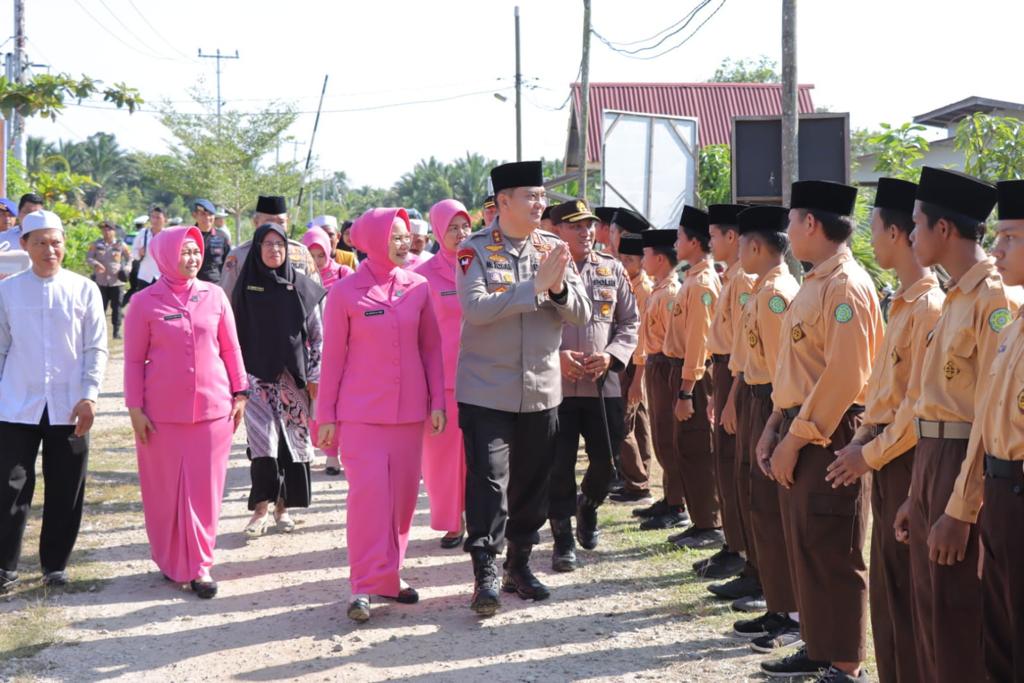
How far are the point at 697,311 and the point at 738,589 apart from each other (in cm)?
205

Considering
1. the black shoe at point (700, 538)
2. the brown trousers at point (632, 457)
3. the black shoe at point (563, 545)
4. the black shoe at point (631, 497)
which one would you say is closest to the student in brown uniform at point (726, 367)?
the black shoe at point (700, 538)

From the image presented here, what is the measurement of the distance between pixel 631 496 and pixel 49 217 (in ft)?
16.5

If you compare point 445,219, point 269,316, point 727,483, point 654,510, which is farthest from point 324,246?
point 727,483

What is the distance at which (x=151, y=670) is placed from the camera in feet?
17.7

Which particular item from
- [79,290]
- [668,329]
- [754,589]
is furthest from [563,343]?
[79,290]

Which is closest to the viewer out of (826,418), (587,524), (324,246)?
(826,418)

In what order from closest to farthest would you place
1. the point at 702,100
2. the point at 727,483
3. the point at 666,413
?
the point at 727,483, the point at 666,413, the point at 702,100

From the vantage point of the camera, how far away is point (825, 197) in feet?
16.2

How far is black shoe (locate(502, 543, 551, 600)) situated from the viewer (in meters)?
6.45

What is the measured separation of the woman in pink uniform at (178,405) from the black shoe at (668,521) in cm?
313

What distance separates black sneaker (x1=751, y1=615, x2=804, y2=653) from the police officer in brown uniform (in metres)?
1.78

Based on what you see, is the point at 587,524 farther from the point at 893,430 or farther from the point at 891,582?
the point at 893,430

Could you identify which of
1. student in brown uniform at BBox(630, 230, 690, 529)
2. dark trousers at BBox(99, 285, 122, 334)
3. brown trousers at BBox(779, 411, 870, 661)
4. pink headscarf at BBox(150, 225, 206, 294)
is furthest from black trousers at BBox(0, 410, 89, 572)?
dark trousers at BBox(99, 285, 122, 334)

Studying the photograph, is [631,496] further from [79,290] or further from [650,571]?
[79,290]
